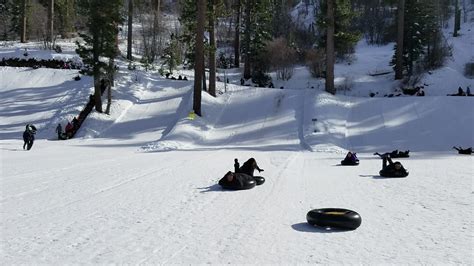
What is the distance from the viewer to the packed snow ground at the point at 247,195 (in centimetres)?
573

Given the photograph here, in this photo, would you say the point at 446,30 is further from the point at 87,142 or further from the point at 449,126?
the point at 87,142

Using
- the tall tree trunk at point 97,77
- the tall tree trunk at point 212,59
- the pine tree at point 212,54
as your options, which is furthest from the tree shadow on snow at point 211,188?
the pine tree at point 212,54

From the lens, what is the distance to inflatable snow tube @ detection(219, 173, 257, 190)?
33.3ft

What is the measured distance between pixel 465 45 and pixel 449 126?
105 ft

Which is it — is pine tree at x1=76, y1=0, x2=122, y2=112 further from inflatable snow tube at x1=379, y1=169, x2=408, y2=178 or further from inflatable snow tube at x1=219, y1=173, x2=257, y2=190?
inflatable snow tube at x1=379, y1=169, x2=408, y2=178

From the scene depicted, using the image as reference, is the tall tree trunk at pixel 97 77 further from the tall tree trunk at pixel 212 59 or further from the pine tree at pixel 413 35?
the pine tree at pixel 413 35

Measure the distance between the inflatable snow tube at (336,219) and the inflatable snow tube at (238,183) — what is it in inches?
129

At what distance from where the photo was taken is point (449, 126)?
24547mm

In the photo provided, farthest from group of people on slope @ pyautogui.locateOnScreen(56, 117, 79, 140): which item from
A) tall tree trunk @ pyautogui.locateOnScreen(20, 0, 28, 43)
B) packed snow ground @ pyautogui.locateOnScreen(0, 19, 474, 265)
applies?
tall tree trunk @ pyautogui.locateOnScreen(20, 0, 28, 43)

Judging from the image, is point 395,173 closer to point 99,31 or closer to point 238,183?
point 238,183

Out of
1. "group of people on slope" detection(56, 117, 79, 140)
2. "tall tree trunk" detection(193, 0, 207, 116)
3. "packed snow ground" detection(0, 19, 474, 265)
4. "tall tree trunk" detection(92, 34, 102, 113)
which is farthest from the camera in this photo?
"tall tree trunk" detection(92, 34, 102, 113)

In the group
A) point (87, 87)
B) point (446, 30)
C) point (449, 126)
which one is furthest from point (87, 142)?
point (446, 30)

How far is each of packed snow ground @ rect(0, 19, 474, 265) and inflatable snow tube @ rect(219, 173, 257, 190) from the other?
252mm

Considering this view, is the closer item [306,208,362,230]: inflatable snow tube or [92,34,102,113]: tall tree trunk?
[306,208,362,230]: inflatable snow tube
